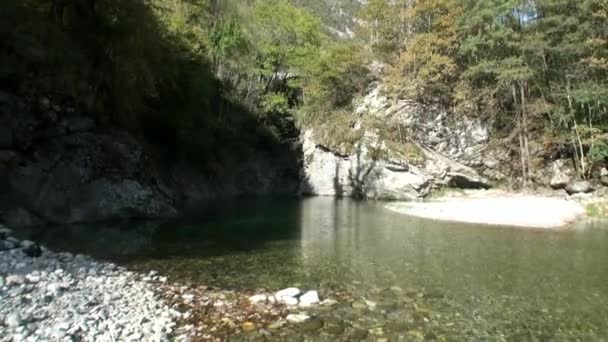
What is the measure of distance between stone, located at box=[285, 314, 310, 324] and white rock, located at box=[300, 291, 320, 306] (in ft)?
2.17

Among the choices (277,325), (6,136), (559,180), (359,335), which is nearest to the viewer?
(359,335)

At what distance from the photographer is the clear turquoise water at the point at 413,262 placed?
8.52 m

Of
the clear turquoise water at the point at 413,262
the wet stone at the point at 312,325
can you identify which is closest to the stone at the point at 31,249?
the clear turquoise water at the point at 413,262

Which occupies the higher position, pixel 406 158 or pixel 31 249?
pixel 406 158

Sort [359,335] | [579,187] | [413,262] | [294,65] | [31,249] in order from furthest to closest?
[294,65]
[579,187]
[413,262]
[31,249]
[359,335]

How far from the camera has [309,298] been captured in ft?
30.2

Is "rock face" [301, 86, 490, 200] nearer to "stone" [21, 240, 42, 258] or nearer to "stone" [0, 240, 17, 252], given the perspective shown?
"stone" [21, 240, 42, 258]

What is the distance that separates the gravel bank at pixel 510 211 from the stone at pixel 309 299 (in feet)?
46.4

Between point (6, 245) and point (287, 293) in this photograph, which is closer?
point (287, 293)

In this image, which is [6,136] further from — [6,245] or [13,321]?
[13,321]

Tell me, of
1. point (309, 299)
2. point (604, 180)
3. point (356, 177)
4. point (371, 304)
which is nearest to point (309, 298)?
point (309, 299)

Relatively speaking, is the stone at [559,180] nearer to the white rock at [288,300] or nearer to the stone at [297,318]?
the white rock at [288,300]

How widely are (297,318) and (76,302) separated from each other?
12.8 ft

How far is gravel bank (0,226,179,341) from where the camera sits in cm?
686
